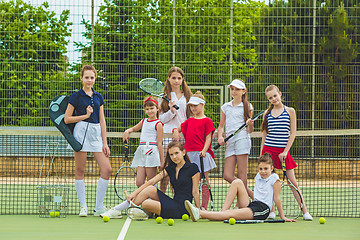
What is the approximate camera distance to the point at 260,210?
6.06 meters

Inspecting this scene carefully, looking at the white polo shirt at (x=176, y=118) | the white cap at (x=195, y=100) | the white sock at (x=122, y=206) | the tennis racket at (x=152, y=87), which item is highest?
the tennis racket at (x=152, y=87)

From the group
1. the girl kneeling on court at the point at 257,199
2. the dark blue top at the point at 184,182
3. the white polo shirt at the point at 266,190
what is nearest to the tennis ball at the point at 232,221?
the girl kneeling on court at the point at 257,199

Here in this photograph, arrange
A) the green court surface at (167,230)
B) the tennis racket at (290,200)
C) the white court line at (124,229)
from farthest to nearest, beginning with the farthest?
the tennis racket at (290,200), the green court surface at (167,230), the white court line at (124,229)

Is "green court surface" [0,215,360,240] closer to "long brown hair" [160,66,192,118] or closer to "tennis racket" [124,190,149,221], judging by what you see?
"tennis racket" [124,190,149,221]

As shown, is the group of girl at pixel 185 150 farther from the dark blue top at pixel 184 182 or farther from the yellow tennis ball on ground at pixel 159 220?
the yellow tennis ball on ground at pixel 159 220

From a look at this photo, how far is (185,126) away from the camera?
6.62 m

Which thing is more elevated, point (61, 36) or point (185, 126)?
point (61, 36)

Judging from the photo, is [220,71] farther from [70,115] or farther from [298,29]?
[70,115]

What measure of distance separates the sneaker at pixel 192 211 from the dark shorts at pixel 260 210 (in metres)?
0.55

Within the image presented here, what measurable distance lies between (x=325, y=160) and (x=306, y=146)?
0.44m

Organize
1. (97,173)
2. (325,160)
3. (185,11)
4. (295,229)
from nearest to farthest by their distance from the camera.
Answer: (295,229) < (97,173) < (325,160) < (185,11)

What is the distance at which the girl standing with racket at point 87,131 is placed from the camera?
21.1ft

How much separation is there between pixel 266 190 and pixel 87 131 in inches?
75.2

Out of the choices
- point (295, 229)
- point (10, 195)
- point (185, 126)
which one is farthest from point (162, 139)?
point (10, 195)
